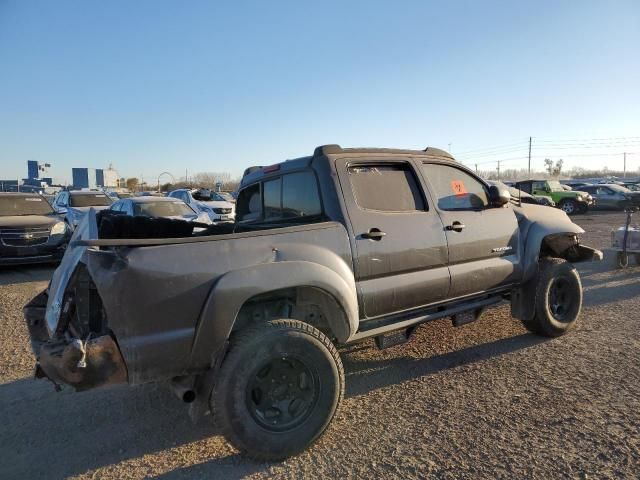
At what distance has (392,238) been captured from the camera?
11.9 feet

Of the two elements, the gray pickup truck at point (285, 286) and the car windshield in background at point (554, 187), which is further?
the car windshield in background at point (554, 187)

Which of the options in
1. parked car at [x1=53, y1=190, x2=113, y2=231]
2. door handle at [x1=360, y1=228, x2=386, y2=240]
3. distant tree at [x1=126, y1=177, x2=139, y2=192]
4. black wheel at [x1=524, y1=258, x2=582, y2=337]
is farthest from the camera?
distant tree at [x1=126, y1=177, x2=139, y2=192]

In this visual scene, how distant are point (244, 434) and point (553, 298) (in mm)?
3782

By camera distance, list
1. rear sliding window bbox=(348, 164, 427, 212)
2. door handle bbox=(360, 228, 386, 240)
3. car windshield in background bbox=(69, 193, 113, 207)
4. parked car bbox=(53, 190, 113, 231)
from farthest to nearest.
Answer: car windshield in background bbox=(69, 193, 113, 207) < parked car bbox=(53, 190, 113, 231) < rear sliding window bbox=(348, 164, 427, 212) < door handle bbox=(360, 228, 386, 240)

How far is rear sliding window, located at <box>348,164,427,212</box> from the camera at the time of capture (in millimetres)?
3674

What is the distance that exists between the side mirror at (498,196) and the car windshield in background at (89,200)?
45.8 ft

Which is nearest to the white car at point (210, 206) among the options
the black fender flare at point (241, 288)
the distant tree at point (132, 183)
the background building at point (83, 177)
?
the black fender flare at point (241, 288)

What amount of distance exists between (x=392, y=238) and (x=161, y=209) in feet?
30.3

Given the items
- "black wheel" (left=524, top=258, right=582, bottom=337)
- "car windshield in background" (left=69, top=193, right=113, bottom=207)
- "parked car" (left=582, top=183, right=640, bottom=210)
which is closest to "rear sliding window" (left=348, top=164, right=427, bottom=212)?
"black wheel" (left=524, top=258, right=582, bottom=337)

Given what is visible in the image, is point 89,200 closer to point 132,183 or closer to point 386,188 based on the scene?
point 386,188

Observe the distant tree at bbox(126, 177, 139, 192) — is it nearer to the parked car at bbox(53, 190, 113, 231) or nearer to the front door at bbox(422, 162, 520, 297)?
the parked car at bbox(53, 190, 113, 231)

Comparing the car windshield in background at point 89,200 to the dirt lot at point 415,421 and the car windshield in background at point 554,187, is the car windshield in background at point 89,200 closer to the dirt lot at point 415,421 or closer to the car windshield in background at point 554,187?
the dirt lot at point 415,421

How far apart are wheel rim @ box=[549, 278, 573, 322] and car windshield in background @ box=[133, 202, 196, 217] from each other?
352 inches

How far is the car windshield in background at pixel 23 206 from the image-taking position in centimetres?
965
